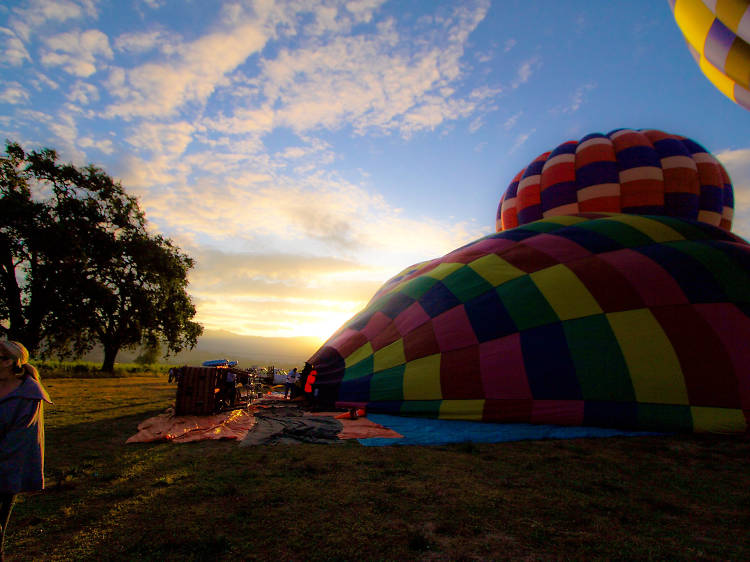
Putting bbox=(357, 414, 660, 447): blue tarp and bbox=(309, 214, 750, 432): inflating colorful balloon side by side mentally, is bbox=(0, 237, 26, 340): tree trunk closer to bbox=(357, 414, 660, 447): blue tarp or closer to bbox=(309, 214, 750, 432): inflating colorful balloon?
bbox=(309, 214, 750, 432): inflating colorful balloon

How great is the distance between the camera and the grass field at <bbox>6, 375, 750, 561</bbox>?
2.54m

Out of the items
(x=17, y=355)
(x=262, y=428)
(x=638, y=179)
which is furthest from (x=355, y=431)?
(x=638, y=179)

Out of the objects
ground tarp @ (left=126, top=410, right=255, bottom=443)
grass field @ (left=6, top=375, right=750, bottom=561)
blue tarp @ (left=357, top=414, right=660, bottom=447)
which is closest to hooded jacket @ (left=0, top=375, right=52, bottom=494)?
grass field @ (left=6, top=375, right=750, bottom=561)

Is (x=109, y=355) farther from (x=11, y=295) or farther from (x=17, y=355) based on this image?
(x=17, y=355)

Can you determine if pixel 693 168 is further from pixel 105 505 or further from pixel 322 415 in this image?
pixel 105 505

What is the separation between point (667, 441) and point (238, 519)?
6076 mm

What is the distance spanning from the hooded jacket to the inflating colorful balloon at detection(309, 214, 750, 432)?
18.3ft

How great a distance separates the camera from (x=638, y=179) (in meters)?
10.4

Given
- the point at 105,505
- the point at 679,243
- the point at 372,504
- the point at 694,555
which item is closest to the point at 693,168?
the point at 679,243

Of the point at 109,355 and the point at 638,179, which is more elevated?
the point at 638,179

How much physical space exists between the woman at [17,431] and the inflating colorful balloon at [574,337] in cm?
559

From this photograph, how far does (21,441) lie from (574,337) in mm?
7383

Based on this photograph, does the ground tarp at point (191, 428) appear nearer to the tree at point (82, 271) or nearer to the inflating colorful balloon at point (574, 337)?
the inflating colorful balloon at point (574, 337)

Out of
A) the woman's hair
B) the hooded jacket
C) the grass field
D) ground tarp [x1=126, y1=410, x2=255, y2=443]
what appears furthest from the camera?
ground tarp [x1=126, y1=410, x2=255, y2=443]
